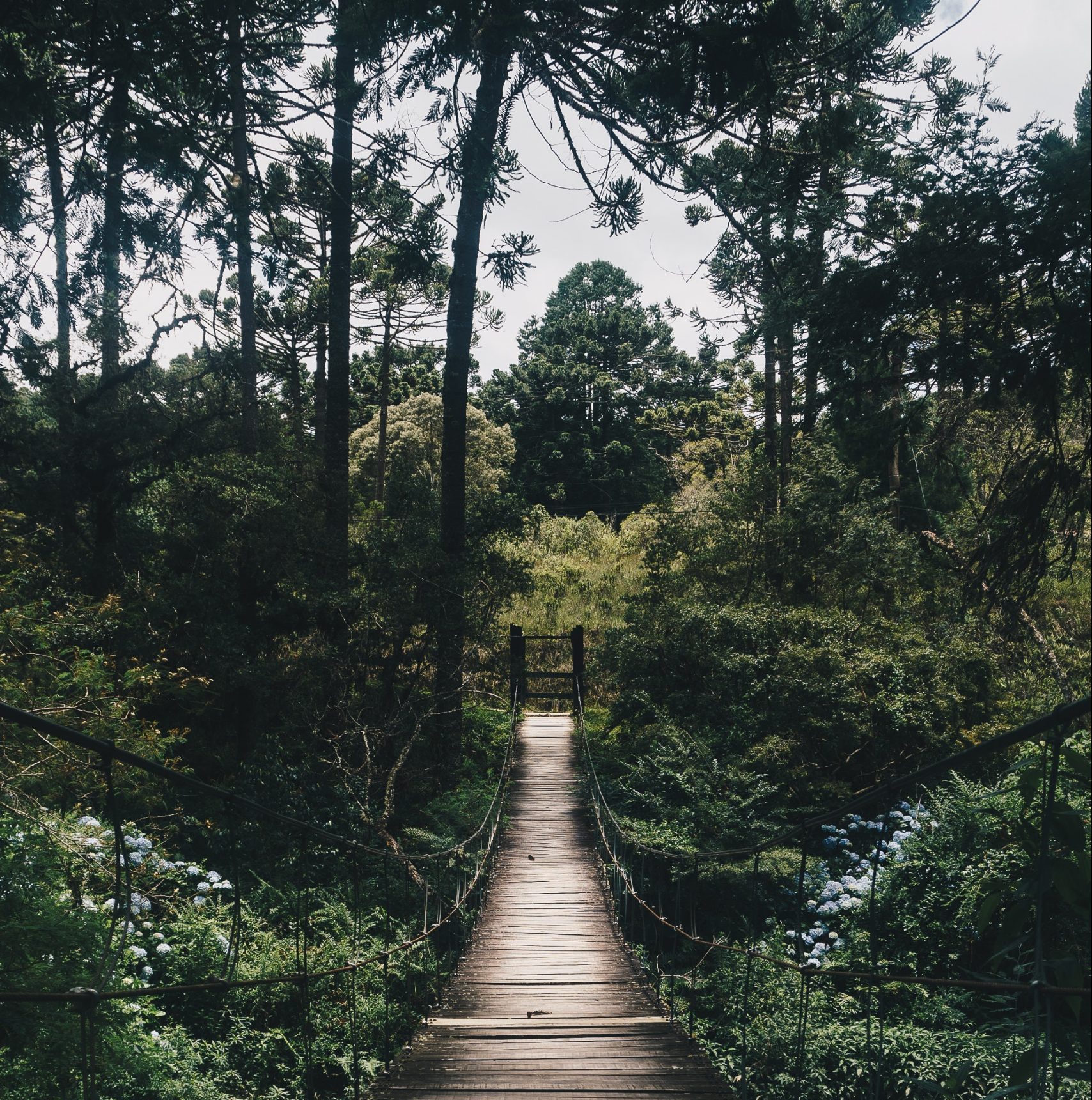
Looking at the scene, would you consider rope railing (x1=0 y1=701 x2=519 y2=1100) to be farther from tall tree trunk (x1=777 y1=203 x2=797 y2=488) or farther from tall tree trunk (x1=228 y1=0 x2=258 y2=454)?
tall tree trunk (x1=777 y1=203 x2=797 y2=488)

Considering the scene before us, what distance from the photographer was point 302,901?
5949mm

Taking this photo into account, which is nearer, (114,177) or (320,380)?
(114,177)

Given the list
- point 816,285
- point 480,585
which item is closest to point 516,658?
point 480,585

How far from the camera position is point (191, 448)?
826 cm

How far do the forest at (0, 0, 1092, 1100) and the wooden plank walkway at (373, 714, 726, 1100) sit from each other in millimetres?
295

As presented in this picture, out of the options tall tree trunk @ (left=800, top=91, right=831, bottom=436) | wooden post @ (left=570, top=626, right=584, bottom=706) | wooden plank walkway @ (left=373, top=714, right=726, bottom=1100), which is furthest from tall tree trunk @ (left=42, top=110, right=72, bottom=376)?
wooden post @ (left=570, top=626, right=584, bottom=706)

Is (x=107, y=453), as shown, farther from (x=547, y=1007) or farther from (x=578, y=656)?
(x=578, y=656)

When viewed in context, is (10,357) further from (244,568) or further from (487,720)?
(487,720)

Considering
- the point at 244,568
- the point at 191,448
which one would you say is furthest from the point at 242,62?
the point at 244,568

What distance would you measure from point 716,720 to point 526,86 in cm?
681

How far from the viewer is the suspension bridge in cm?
168

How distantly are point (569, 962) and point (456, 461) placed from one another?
18.8 feet

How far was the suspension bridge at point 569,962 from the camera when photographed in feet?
5.51

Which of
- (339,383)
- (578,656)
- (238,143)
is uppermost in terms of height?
(339,383)
